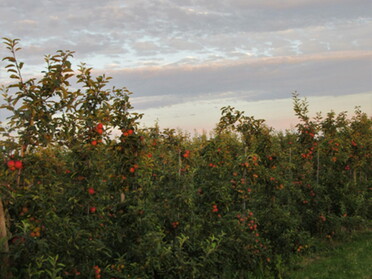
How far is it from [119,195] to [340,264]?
5471mm

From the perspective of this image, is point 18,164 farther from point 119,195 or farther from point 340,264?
point 340,264

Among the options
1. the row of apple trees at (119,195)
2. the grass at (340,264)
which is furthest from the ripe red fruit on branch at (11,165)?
the grass at (340,264)

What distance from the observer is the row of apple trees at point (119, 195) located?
4703 mm

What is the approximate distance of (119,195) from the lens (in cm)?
605

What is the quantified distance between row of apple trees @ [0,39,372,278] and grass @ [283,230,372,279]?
0.50 meters

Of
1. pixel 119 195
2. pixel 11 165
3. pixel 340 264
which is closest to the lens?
pixel 11 165

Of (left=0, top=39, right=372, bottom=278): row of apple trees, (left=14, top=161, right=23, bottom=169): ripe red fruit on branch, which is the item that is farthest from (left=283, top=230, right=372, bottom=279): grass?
(left=14, top=161, right=23, bottom=169): ripe red fruit on branch

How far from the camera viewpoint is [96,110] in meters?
5.29

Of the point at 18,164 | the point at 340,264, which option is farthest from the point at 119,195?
the point at 340,264

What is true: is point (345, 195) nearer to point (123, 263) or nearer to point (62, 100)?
point (123, 263)

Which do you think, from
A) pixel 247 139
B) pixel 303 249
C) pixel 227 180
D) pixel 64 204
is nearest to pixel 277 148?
pixel 247 139

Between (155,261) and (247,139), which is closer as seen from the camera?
(155,261)

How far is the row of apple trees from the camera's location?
4.70 metres

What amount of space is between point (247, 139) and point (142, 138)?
3.06 meters
